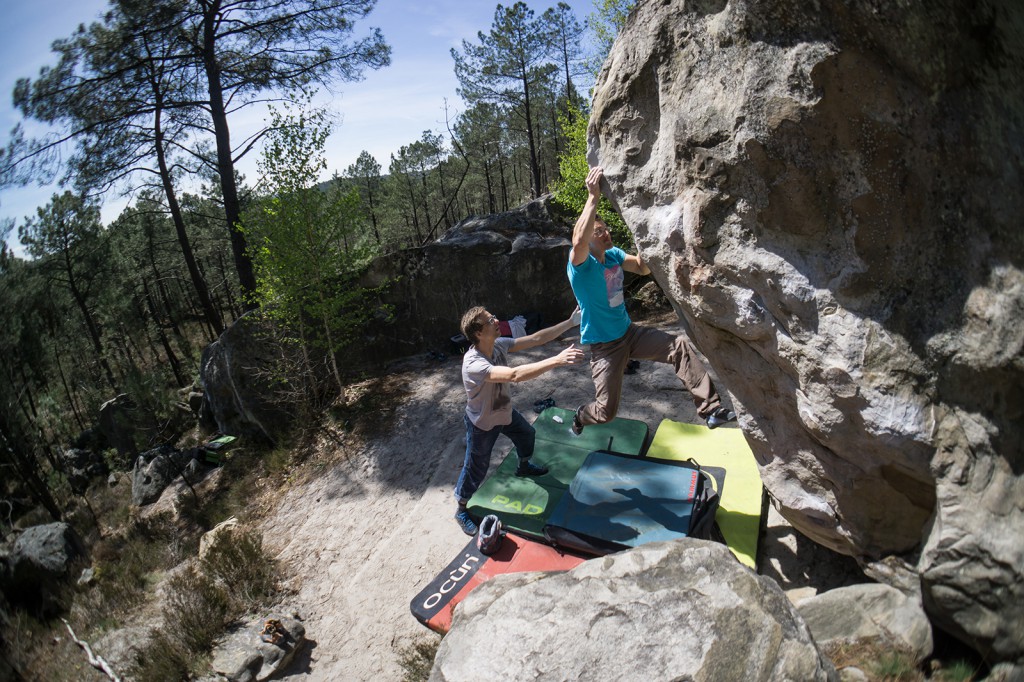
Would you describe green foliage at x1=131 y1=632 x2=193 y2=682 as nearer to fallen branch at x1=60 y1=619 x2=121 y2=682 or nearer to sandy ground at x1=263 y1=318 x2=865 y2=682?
fallen branch at x1=60 y1=619 x2=121 y2=682

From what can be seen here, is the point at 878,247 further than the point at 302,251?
No

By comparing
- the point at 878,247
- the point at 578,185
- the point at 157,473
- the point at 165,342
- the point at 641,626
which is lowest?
the point at 157,473

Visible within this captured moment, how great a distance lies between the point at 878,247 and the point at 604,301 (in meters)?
2.04

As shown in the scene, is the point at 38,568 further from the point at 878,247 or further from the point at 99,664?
the point at 878,247

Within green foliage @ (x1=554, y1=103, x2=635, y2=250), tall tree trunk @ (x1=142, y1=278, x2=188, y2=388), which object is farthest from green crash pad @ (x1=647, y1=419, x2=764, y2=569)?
tall tree trunk @ (x1=142, y1=278, x2=188, y2=388)

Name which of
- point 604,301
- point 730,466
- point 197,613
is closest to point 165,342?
point 197,613

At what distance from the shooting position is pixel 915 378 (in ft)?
7.97

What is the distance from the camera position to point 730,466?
15.1 ft

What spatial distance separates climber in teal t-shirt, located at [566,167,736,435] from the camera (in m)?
4.22

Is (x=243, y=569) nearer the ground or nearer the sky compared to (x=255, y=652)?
nearer the sky

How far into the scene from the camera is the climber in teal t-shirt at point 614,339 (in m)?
4.22

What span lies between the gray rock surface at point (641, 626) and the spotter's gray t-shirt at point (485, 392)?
1847 millimetres

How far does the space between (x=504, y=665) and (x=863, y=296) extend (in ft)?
7.68

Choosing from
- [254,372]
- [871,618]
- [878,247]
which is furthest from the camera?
[254,372]
